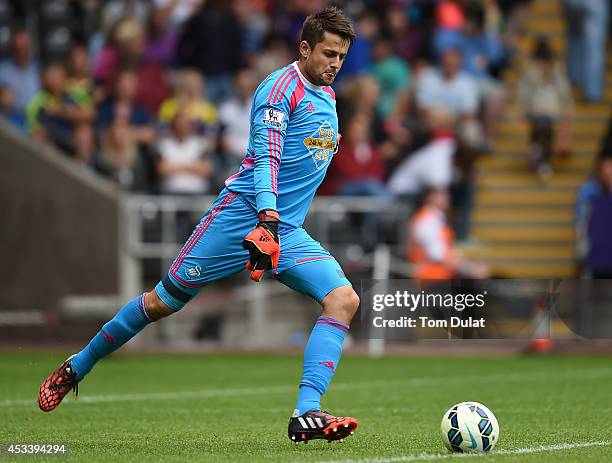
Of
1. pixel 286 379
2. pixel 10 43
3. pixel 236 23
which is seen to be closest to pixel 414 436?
pixel 286 379

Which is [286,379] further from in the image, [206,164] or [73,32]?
[73,32]

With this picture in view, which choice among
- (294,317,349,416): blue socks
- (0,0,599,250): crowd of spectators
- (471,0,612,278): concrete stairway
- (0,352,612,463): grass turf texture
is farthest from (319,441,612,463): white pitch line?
(471,0,612,278): concrete stairway

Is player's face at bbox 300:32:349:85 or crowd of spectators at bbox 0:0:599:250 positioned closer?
player's face at bbox 300:32:349:85

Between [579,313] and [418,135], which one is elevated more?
[418,135]

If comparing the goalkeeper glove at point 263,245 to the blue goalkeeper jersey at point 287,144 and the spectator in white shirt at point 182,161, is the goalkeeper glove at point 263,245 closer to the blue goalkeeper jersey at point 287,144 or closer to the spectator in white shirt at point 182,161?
the blue goalkeeper jersey at point 287,144

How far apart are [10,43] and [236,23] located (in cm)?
338

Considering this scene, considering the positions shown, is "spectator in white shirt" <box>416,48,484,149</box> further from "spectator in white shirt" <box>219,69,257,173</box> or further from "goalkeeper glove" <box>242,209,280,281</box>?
"goalkeeper glove" <box>242,209,280,281</box>

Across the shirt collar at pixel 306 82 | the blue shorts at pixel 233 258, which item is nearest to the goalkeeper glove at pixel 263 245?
the blue shorts at pixel 233 258

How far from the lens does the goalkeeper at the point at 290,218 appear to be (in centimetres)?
738

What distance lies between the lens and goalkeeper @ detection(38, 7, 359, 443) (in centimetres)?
738

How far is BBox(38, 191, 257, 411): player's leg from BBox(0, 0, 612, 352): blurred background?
7.83m

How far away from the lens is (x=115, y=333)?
8.10 metres

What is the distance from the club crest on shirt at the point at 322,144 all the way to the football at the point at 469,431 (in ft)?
5.29

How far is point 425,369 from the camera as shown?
1391 cm
